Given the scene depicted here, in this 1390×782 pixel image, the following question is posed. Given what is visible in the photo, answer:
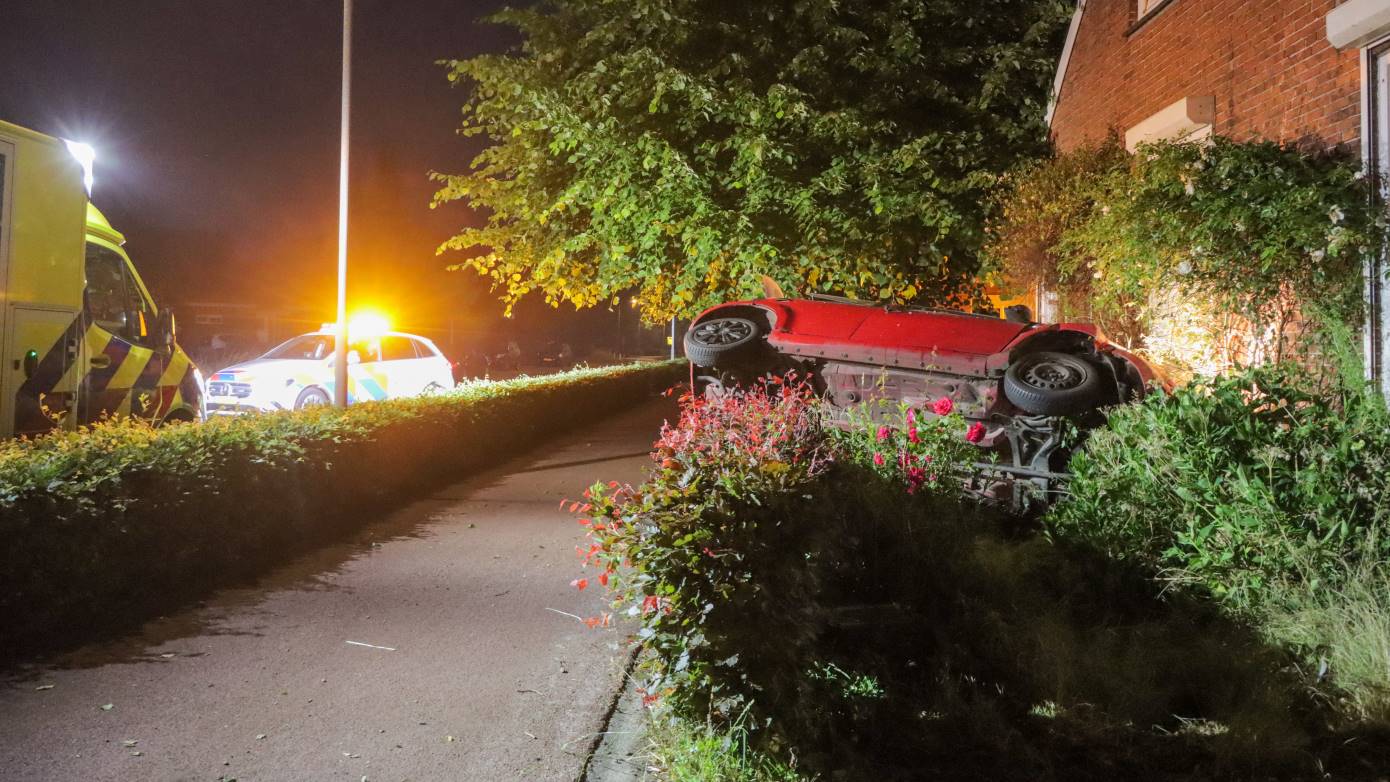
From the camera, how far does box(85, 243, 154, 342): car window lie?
8023 mm

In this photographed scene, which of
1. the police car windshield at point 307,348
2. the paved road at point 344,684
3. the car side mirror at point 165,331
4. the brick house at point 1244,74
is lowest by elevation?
the paved road at point 344,684

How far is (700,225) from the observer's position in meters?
12.1

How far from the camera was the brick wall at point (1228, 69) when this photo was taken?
681 cm

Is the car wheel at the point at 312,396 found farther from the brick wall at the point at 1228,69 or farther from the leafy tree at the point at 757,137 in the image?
the brick wall at the point at 1228,69

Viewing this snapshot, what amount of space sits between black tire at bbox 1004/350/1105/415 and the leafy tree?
573cm

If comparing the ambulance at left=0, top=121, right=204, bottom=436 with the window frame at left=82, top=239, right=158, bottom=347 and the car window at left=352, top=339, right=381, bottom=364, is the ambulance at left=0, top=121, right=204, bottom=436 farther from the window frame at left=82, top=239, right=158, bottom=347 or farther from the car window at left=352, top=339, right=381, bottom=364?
the car window at left=352, top=339, right=381, bottom=364

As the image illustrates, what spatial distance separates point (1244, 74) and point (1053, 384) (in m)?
3.59

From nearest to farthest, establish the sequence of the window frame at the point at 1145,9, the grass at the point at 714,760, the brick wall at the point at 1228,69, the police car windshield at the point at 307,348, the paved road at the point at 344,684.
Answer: the grass at the point at 714,760
the paved road at the point at 344,684
the brick wall at the point at 1228,69
the window frame at the point at 1145,9
the police car windshield at the point at 307,348

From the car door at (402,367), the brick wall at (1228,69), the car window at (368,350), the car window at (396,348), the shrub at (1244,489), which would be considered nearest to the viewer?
the shrub at (1244,489)

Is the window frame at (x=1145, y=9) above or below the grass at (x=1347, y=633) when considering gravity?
above

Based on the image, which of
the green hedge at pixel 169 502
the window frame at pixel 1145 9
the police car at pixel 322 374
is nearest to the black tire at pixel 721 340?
the green hedge at pixel 169 502

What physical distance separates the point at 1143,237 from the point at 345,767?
6.55 m

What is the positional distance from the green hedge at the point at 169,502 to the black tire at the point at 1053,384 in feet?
15.9

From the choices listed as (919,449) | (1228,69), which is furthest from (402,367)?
(1228,69)
